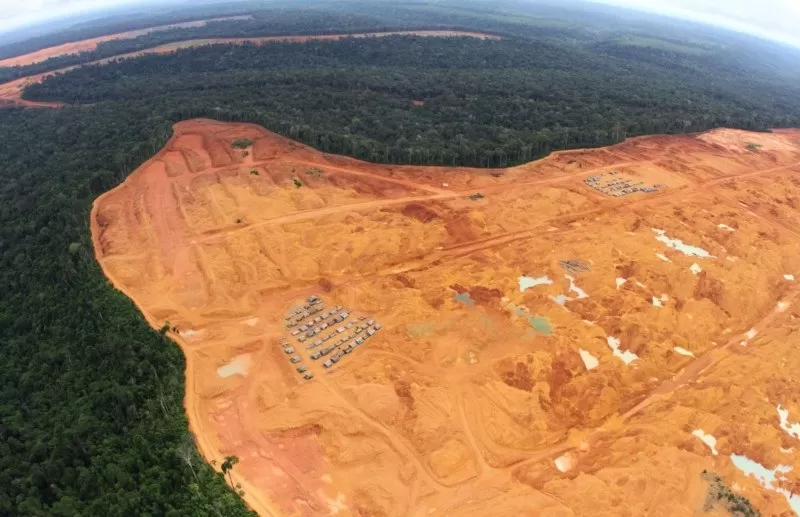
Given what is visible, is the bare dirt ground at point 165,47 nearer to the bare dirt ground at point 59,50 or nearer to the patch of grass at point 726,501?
the bare dirt ground at point 59,50

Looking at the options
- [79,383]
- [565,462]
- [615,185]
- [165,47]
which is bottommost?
[565,462]

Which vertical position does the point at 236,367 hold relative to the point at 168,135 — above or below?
below

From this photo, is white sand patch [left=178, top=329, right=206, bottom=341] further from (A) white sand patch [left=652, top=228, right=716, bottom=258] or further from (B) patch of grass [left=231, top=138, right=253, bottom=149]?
(A) white sand patch [left=652, top=228, right=716, bottom=258]

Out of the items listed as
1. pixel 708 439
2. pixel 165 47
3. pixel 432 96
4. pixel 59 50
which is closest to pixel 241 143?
pixel 432 96

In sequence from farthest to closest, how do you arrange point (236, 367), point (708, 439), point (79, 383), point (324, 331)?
point (324, 331) → point (236, 367) → point (79, 383) → point (708, 439)

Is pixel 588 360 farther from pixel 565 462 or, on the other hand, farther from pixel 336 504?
pixel 336 504

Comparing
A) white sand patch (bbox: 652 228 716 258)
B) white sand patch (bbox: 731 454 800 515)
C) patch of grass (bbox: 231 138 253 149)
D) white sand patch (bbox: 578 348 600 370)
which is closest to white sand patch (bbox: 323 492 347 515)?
white sand patch (bbox: 578 348 600 370)

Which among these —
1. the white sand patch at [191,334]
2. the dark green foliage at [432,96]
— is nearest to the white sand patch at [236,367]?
the white sand patch at [191,334]
